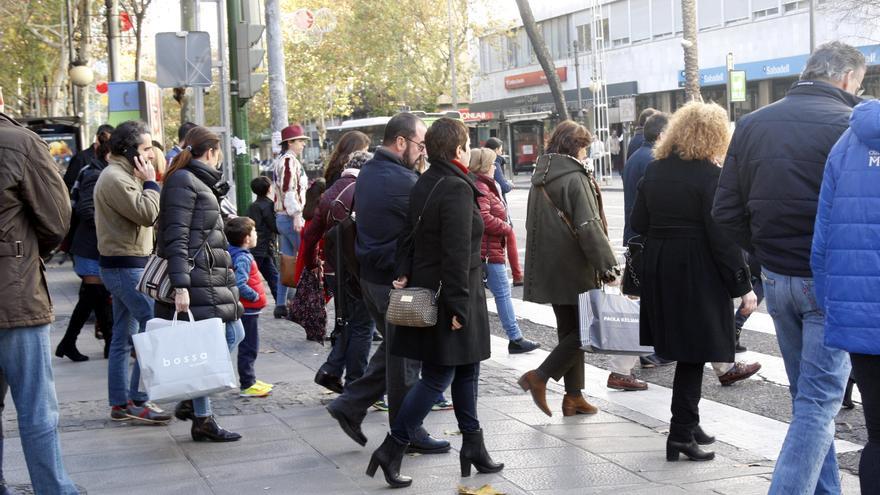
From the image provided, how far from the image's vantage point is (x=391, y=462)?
5.58 metres

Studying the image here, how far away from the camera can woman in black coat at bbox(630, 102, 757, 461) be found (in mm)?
5867

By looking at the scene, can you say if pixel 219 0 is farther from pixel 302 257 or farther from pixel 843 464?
pixel 843 464

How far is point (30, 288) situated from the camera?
485cm

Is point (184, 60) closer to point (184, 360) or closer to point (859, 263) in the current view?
point (184, 360)

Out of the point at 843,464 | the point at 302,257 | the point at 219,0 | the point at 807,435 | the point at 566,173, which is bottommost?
the point at 843,464

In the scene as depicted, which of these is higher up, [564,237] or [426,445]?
[564,237]

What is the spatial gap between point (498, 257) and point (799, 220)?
5430 millimetres

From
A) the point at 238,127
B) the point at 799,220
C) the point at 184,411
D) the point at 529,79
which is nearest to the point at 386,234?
the point at 184,411

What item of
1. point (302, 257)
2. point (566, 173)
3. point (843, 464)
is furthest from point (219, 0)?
point (843, 464)

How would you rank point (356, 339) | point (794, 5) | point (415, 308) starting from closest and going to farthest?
point (415, 308) < point (356, 339) < point (794, 5)

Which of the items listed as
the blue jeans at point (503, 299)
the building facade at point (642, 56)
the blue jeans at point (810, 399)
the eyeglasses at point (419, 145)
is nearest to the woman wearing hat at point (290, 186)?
the blue jeans at point (503, 299)

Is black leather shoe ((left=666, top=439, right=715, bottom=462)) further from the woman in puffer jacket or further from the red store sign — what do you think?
the red store sign

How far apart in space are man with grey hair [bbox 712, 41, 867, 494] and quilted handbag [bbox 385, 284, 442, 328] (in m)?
1.41

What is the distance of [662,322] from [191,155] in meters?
2.80
